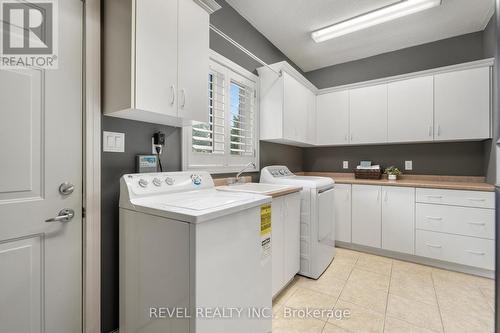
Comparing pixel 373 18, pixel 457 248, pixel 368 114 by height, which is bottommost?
pixel 457 248

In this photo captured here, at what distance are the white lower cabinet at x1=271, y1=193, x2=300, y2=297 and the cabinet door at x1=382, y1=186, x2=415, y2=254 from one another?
4.33 ft

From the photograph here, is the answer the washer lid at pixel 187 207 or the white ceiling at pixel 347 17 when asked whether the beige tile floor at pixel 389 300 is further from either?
the white ceiling at pixel 347 17

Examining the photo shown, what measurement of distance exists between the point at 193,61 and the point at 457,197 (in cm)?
292

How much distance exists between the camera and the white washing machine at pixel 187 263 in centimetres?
99

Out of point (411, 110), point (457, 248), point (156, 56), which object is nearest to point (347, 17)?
point (411, 110)

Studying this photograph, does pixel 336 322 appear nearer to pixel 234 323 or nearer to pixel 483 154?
pixel 234 323

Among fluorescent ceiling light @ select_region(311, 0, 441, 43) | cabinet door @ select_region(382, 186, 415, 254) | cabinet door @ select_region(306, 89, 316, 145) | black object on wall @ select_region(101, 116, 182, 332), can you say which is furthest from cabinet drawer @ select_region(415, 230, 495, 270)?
black object on wall @ select_region(101, 116, 182, 332)

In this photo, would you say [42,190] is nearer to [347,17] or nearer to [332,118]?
[347,17]

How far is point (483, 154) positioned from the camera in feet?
8.87

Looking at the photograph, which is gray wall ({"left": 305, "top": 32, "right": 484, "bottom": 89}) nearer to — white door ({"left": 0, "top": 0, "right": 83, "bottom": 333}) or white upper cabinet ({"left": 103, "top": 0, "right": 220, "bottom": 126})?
white upper cabinet ({"left": 103, "top": 0, "right": 220, "bottom": 126})

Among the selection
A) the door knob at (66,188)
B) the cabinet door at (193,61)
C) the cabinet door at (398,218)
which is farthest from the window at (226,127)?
the cabinet door at (398,218)

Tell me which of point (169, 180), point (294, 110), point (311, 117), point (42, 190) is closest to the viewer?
point (42, 190)

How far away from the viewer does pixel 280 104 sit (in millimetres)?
2578

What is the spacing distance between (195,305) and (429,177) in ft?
11.0
